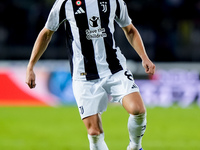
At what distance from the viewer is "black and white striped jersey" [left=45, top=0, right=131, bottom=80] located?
5445 millimetres

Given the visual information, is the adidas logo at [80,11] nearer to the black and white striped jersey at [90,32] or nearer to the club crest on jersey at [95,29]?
the black and white striped jersey at [90,32]

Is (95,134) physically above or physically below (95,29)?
below

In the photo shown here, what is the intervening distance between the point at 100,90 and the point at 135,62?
8763 millimetres

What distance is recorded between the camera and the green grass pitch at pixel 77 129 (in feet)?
27.2

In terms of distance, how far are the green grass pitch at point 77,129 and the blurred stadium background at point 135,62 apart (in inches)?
1.8

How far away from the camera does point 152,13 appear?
15.6 meters

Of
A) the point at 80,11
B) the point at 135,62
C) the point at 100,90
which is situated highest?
the point at 80,11

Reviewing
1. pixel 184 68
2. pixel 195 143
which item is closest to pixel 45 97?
pixel 184 68

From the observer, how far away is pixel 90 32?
17.9 feet

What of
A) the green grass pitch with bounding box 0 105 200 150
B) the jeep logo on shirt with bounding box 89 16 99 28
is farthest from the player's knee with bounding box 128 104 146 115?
the green grass pitch with bounding box 0 105 200 150

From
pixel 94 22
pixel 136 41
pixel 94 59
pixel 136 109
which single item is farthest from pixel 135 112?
pixel 94 22

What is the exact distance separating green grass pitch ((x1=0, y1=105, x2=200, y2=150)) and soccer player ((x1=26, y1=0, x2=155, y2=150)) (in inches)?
98.5

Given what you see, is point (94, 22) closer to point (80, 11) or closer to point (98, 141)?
point (80, 11)

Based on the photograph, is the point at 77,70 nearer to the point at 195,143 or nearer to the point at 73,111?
the point at 195,143
